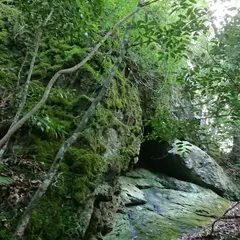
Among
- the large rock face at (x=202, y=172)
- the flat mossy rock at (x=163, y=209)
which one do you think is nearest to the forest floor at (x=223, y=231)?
the flat mossy rock at (x=163, y=209)

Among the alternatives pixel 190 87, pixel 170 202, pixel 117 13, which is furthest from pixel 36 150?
pixel 170 202

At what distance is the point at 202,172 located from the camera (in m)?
9.30

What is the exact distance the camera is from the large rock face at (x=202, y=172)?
9.16 metres

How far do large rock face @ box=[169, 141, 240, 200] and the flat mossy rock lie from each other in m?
0.26

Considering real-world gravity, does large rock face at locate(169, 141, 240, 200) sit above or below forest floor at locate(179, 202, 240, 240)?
above

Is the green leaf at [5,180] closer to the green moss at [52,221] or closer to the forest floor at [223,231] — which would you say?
the green moss at [52,221]

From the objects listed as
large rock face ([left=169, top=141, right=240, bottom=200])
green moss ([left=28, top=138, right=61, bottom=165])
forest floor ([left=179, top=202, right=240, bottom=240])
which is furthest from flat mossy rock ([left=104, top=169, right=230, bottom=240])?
green moss ([left=28, top=138, right=61, bottom=165])

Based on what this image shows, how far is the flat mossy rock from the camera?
6047mm

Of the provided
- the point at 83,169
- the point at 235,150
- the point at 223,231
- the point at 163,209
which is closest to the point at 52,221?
the point at 83,169

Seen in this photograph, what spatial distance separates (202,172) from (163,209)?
2.55 m

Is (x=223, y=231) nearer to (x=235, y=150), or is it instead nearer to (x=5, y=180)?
(x=5, y=180)

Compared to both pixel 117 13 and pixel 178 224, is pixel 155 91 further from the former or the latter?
pixel 178 224

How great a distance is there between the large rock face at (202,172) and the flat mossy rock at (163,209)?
0.26 metres

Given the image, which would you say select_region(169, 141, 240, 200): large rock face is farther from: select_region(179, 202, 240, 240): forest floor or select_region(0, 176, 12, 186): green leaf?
select_region(0, 176, 12, 186): green leaf
